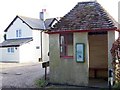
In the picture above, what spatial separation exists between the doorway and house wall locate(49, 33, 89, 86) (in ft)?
8.59

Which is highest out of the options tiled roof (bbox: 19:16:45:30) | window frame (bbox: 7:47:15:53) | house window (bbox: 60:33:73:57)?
tiled roof (bbox: 19:16:45:30)

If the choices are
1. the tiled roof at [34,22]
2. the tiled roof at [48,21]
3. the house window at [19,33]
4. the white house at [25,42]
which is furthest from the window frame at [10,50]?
the tiled roof at [48,21]

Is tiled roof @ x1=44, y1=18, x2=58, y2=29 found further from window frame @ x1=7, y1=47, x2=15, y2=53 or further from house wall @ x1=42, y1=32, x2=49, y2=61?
window frame @ x1=7, y1=47, x2=15, y2=53

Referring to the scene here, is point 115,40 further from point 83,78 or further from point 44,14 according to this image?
point 44,14

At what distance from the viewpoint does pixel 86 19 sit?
15.4 meters

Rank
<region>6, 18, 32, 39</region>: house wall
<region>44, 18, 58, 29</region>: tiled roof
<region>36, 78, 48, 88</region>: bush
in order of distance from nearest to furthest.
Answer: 1. <region>36, 78, 48, 88</region>: bush
2. <region>6, 18, 32, 39</region>: house wall
3. <region>44, 18, 58, 29</region>: tiled roof

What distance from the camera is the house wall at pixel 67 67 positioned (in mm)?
14355

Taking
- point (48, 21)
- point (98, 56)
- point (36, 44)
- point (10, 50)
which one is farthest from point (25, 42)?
point (98, 56)

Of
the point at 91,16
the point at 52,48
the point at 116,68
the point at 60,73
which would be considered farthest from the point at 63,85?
the point at 91,16

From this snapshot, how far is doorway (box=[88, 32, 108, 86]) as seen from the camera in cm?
1684

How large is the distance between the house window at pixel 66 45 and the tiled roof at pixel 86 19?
0.51 m

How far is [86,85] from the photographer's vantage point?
14203 mm

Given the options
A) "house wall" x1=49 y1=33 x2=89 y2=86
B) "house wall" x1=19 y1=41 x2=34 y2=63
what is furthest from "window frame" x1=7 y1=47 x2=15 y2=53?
"house wall" x1=49 y1=33 x2=89 y2=86

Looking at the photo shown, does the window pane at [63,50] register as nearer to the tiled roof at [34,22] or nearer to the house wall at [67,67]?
the house wall at [67,67]
